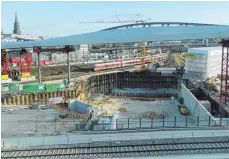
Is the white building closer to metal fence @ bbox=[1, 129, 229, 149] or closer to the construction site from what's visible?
the construction site

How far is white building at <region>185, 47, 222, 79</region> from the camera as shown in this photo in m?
33.5

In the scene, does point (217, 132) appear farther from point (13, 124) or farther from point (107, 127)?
point (13, 124)

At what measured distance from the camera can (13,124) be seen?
1881 cm

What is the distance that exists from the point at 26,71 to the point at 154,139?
28.2 meters

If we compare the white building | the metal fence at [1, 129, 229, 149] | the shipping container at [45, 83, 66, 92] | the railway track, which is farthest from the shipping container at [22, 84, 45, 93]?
the white building

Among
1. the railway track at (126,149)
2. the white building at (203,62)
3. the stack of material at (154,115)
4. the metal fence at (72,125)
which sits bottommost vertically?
the stack of material at (154,115)

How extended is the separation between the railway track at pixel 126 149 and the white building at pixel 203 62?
21.7m

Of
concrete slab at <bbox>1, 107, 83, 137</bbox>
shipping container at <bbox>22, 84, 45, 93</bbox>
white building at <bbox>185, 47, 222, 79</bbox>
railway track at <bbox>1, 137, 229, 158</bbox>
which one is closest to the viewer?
railway track at <bbox>1, 137, 229, 158</bbox>

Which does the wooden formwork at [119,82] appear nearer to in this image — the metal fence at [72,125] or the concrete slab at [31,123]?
the concrete slab at [31,123]

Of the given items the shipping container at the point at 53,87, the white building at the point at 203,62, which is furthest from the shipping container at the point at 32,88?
the white building at the point at 203,62

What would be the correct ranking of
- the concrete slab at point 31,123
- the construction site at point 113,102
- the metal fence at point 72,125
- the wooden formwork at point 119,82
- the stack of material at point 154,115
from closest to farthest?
1. the construction site at point 113,102
2. the metal fence at point 72,125
3. the concrete slab at point 31,123
4. the stack of material at point 154,115
5. the wooden formwork at point 119,82

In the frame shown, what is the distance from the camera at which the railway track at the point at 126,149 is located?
11.7m

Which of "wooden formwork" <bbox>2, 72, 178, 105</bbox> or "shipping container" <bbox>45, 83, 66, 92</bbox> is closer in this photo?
"shipping container" <bbox>45, 83, 66, 92</bbox>

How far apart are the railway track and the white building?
21.7m
